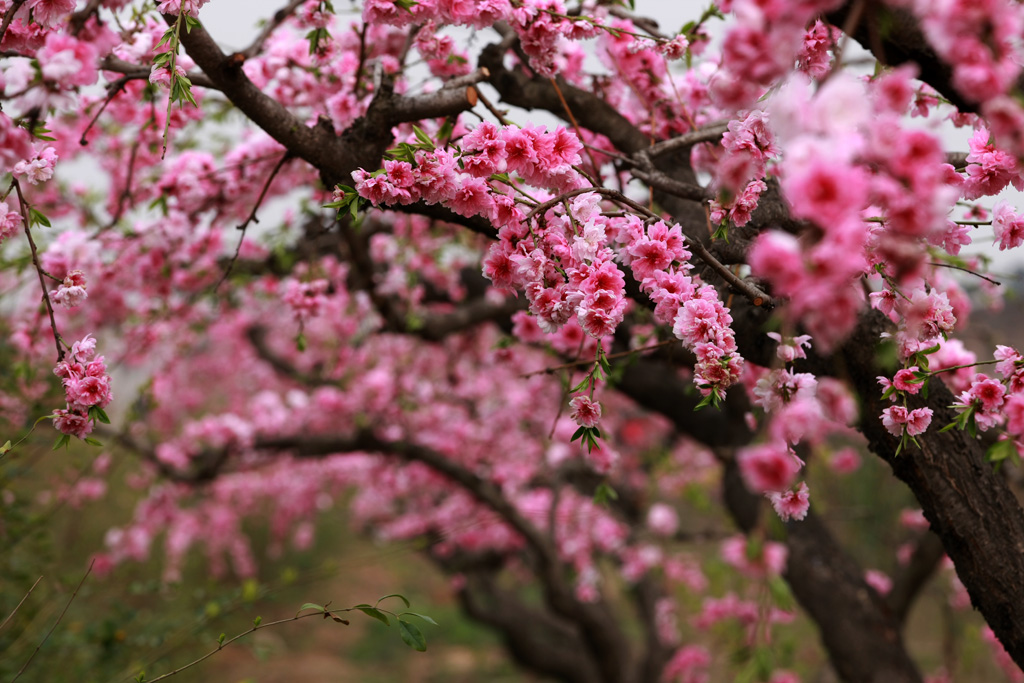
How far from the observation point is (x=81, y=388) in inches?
61.8

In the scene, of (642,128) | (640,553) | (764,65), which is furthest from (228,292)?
(764,65)

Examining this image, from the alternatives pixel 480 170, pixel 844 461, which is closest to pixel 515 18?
pixel 480 170

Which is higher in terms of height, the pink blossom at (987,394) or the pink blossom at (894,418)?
the pink blossom at (987,394)

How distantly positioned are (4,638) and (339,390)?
259cm

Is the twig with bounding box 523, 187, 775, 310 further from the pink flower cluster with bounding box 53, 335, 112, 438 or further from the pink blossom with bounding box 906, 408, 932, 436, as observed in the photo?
the pink flower cluster with bounding box 53, 335, 112, 438

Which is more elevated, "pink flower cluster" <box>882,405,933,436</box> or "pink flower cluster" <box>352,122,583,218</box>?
"pink flower cluster" <box>352,122,583,218</box>

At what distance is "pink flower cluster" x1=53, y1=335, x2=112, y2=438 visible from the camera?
157 centimetres

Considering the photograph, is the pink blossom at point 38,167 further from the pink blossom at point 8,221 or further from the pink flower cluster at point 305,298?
the pink flower cluster at point 305,298

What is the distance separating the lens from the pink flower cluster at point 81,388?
1567mm

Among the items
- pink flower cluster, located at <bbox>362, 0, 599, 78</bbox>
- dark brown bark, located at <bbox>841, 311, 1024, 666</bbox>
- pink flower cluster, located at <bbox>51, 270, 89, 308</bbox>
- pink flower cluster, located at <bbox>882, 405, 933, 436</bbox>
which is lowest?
dark brown bark, located at <bbox>841, 311, 1024, 666</bbox>

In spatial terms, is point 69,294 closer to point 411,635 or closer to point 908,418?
point 411,635

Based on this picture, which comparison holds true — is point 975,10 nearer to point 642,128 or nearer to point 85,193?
point 642,128

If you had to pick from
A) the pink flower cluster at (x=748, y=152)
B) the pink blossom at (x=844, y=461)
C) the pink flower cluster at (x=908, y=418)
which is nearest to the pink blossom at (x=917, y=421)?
the pink flower cluster at (x=908, y=418)

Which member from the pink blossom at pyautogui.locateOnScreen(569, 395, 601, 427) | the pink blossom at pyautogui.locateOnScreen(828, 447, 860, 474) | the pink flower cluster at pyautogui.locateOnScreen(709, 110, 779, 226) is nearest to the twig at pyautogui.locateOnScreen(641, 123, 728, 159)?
the pink flower cluster at pyautogui.locateOnScreen(709, 110, 779, 226)
